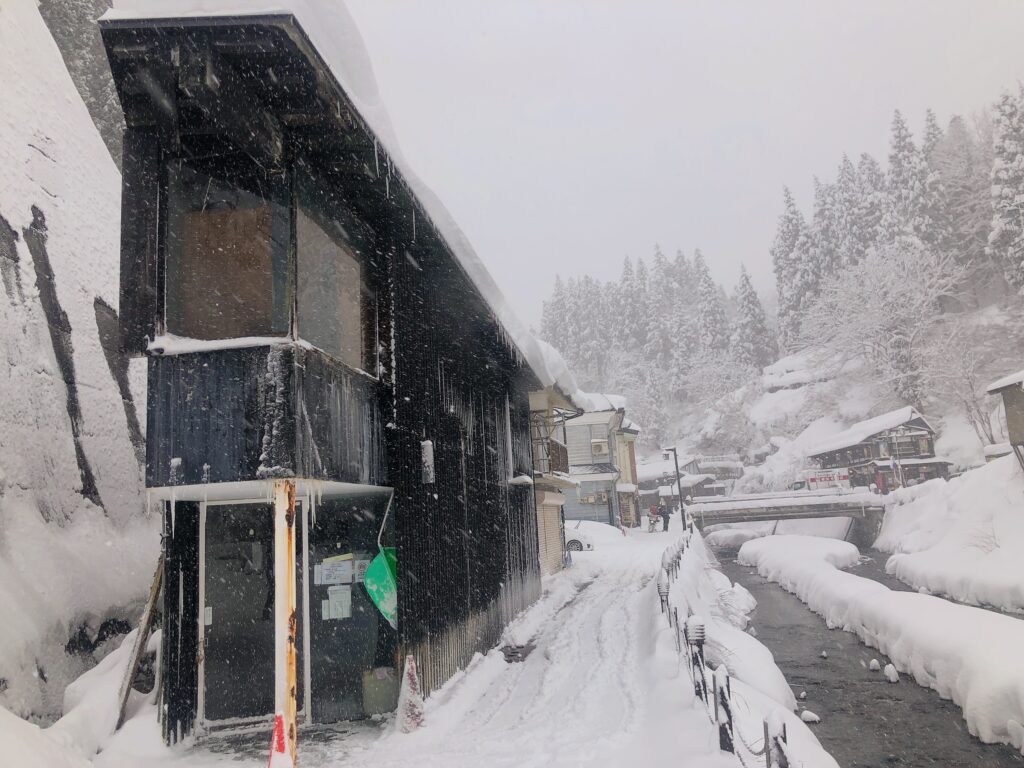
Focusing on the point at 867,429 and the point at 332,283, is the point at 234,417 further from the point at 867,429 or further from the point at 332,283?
the point at 867,429

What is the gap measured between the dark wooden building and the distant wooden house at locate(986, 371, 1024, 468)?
985 inches

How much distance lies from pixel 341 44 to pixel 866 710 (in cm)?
1374

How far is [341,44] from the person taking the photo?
685cm

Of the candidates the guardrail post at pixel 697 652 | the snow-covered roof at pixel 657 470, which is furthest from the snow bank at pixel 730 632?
the snow-covered roof at pixel 657 470

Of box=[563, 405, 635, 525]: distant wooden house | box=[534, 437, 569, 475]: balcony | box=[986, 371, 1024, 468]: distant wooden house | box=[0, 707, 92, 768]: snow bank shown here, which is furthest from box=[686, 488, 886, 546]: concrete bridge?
box=[0, 707, 92, 768]: snow bank

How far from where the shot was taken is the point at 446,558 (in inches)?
403

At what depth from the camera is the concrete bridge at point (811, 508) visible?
39219 mm

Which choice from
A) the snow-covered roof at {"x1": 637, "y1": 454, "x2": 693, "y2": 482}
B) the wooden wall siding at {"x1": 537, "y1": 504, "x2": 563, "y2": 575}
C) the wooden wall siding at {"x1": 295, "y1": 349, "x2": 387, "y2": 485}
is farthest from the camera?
the snow-covered roof at {"x1": 637, "y1": 454, "x2": 693, "y2": 482}

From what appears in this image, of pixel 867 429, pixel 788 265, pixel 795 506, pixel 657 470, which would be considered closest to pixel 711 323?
pixel 788 265

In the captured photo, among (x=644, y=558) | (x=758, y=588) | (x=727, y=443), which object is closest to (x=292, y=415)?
(x=644, y=558)

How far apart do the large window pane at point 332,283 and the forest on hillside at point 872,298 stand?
46.8 m

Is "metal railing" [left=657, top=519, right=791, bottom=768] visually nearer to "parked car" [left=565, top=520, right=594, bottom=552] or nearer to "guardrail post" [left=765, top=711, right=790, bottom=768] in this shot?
"guardrail post" [left=765, top=711, right=790, bottom=768]

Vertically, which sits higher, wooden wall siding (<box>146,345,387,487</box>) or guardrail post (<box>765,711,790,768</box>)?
wooden wall siding (<box>146,345,387,487</box>)

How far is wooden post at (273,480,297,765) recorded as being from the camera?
5.84 m
